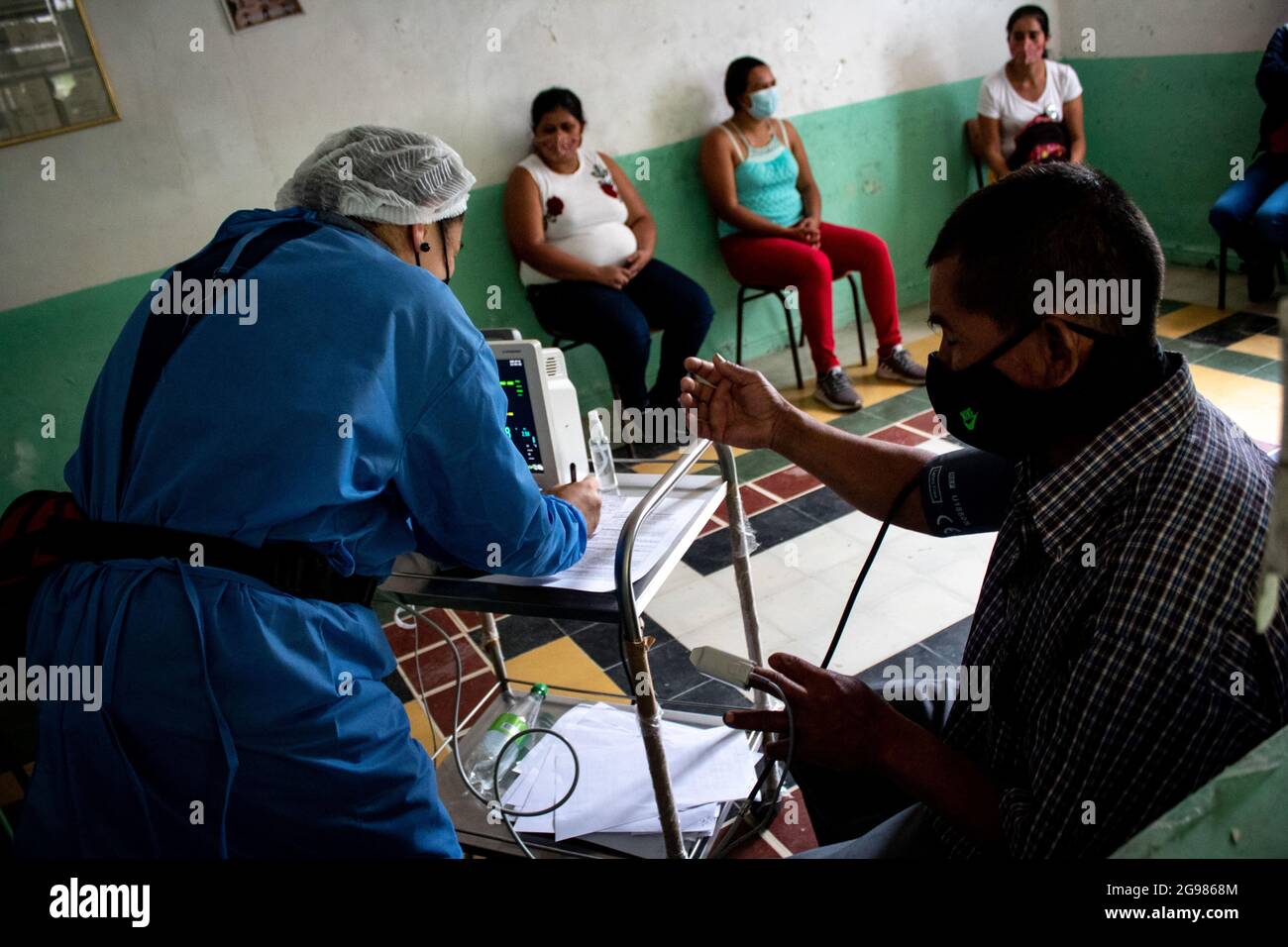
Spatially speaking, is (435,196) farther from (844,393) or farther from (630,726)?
(844,393)

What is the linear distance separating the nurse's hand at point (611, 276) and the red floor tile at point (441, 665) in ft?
5.38

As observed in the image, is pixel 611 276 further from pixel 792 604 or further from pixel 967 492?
pixel 967 492

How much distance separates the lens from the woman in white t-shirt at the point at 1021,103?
466 cm

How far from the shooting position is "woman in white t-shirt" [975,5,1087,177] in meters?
4.66

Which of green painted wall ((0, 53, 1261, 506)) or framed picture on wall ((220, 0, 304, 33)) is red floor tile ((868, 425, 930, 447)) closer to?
green painted wall ((0, 53, 1261, 506))

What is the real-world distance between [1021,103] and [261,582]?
4669 millimetres

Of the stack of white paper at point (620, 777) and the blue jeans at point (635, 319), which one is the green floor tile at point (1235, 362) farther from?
the stack of white paper at point (620, 777)

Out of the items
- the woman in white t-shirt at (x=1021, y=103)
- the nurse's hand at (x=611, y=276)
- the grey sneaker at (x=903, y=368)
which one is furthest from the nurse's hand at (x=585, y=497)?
the woman in white t-shirt at (x=1021, y=103)

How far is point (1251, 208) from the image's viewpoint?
4.05 m

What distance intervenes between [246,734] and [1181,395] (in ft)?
3.91

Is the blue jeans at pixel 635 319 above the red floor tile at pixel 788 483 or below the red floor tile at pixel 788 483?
above

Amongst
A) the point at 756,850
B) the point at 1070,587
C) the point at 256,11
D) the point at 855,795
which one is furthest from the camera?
the point at 256,11

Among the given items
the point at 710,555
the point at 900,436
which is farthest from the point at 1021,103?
the point at 710,555
